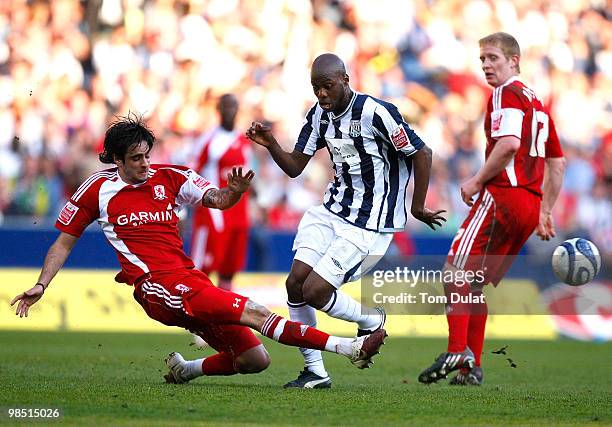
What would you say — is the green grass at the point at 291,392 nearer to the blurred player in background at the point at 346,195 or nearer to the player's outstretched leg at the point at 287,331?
the player's outstretched leg at the point at 287,331

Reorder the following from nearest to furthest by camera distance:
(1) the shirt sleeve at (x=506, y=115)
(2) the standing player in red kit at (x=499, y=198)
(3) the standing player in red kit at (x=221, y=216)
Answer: (1) the shirt sleeve at (x=506, y=115), (2) the standing player in red kit at (x=499, y=198), (3) the standing player in red kit at (x=221, y=216)

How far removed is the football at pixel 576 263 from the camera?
8.91 meters

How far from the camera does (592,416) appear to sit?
679 cm

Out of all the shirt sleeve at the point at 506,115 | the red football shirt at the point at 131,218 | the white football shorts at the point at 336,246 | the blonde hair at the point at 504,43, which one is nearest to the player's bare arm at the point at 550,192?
the shirt sleeve at the point at 506,115

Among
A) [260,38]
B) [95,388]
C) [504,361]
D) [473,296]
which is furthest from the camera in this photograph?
[260,38]

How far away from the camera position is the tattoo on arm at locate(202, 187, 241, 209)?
7531 mm


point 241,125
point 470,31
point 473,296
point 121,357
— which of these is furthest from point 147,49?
point 473,296

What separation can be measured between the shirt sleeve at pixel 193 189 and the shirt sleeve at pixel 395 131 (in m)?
1.30

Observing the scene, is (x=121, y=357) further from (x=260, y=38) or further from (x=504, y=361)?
(x=260, y=38)

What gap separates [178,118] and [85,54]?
2.25 meters

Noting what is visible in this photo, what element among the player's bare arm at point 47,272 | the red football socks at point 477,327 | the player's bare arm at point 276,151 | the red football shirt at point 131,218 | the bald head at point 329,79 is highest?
the bald head at point 329,79

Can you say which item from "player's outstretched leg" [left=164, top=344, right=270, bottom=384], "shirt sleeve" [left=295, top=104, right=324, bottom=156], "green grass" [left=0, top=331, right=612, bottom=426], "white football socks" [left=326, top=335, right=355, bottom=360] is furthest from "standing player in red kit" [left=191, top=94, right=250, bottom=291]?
"white football socks" [left=326, top=335, right=355, bottom=360]

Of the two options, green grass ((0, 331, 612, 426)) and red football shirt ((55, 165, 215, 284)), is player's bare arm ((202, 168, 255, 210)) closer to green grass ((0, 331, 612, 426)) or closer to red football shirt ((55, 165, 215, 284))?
red football shirt ((55, 165, 215, 284))

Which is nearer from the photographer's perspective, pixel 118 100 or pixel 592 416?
pixel 592 416
